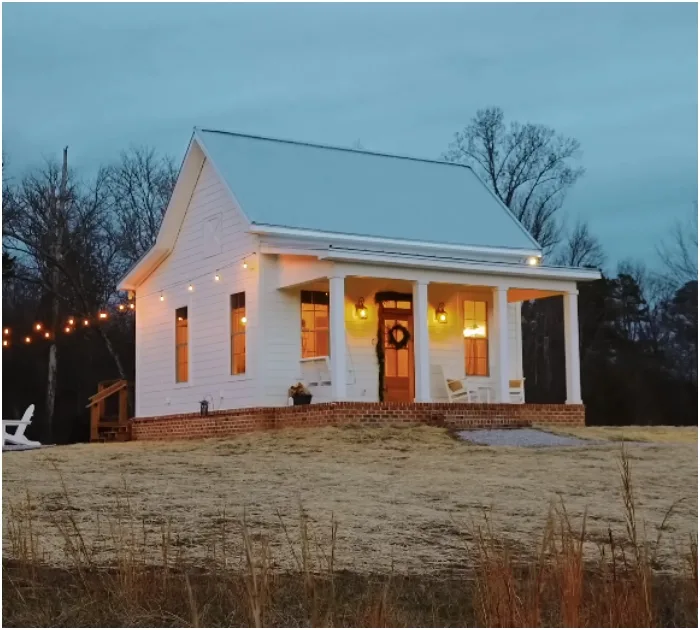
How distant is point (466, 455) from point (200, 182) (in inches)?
385

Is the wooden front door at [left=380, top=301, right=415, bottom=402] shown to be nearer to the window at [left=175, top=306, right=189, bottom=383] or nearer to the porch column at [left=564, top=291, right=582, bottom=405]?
the porch column at [left=564, top=291, right=582, bottom=405]

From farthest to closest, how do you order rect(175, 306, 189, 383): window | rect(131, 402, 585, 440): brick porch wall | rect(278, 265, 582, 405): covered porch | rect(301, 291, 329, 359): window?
rect(175, 306, 189, 383): window
rect(301, 291, 329, 359): window
rect(278, 265, 582, 405): covered porch
rect(131, 402, 585, 440): brick porch wall

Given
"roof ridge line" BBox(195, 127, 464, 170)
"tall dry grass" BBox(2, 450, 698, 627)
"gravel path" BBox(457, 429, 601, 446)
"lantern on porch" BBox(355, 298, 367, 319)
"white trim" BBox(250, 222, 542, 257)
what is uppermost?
"roof ridge line" BBox(195, 127, 464, 170)

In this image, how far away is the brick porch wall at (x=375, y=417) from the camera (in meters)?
19.6

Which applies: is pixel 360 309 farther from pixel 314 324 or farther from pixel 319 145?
pixel 319 145

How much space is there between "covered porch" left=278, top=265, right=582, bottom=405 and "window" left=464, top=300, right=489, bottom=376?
2cm

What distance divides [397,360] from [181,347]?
14.2 feet

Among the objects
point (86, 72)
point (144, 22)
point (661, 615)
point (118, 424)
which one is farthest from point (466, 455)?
point (86, 72)

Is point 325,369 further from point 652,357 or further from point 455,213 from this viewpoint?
point 652,357

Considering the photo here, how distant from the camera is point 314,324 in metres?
21.8

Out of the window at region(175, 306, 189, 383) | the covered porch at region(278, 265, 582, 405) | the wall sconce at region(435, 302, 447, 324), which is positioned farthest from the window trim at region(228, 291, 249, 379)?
the wall sconce at region(435, 302, 447, 324)

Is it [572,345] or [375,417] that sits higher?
[572,345]

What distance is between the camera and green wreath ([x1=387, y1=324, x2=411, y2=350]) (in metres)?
22.6


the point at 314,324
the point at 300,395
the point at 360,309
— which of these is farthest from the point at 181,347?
the point at 300,395
